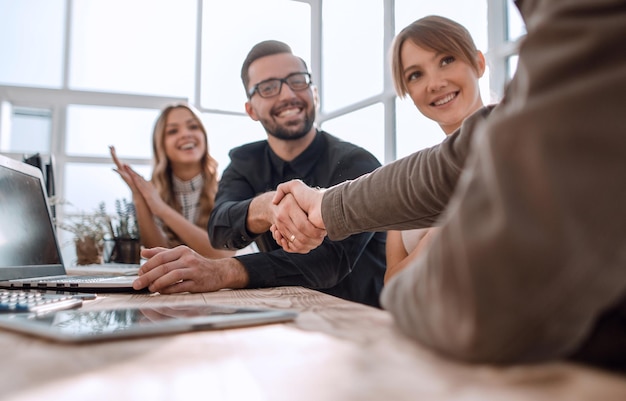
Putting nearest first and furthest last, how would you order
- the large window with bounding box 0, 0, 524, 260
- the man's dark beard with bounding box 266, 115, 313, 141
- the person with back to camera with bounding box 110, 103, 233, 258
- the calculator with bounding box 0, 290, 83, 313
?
the calculator with bounding box 0, 290, 83, 313 → the man's dark beard with bounding box 266, 115, 313, 141 → the person with back to camera with bounding box 110, 103, 233, 258 → the large window with bounding box 0, 0, 524, 260

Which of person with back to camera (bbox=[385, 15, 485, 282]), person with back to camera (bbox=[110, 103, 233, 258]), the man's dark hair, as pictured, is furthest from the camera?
person with back to camera (bbox=[110, 103, 233, 258])

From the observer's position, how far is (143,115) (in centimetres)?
411

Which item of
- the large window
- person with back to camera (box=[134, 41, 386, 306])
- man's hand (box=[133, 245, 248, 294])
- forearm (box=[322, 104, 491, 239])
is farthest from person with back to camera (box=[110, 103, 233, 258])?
forearm (box=[322, 104, 491, 239])

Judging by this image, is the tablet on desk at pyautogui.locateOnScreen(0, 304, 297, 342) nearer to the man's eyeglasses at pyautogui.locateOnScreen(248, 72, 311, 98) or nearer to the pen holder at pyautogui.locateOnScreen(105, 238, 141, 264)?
the man's eyeglasses at pyautogui.locateOnScreen(248, 72, 311, 98)

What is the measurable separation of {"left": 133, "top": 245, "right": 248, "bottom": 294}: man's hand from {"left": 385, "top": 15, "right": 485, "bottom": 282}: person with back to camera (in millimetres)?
710

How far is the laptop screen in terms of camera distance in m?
0.98

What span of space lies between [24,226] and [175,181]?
1.75 meters

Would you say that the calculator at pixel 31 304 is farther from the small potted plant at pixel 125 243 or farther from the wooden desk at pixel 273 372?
the small potted plant at pixel 125 243

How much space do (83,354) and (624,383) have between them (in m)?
0.33

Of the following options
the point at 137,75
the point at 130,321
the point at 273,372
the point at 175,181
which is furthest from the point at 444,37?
the point at 137,75

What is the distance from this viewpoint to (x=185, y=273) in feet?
3.14

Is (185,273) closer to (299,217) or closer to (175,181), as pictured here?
(299,217)

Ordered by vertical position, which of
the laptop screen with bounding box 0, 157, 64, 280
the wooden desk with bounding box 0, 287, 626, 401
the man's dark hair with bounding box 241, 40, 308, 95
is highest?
the man's dark hair with bounding box 241, 40, 308, 95

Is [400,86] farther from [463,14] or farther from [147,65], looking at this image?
[147,65]
